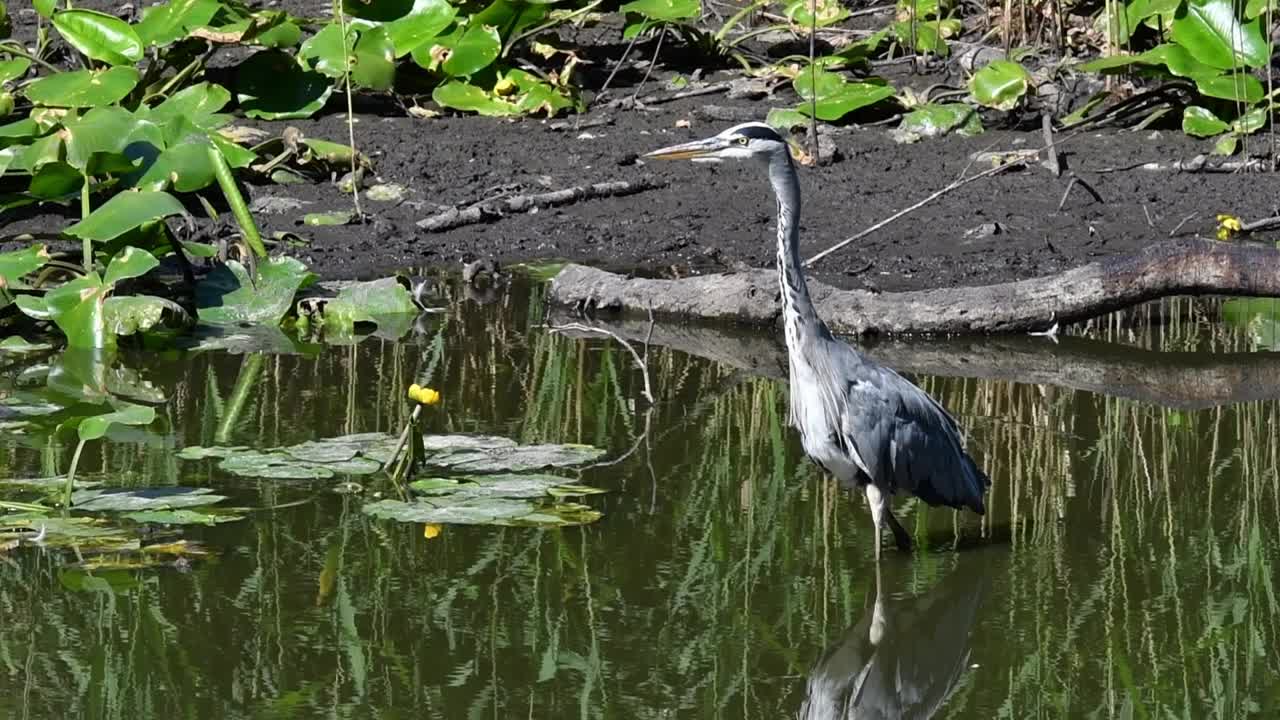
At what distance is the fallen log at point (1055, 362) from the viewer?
6.68 m

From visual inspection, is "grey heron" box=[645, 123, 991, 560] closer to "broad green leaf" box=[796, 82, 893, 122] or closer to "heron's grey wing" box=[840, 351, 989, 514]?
"heron's grey wing" box=[840, 351, 989, 514]

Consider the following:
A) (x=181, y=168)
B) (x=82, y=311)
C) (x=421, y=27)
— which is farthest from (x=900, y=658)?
(x=421, y=27)

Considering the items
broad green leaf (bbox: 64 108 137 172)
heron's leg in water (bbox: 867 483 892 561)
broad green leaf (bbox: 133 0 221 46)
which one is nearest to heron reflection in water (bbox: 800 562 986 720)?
heron's leg in water (bbox: 867 483 892 561)

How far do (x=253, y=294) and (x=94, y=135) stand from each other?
0.92 metres

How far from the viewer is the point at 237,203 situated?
25.3 ft

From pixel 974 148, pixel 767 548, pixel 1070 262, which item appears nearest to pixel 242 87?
pixel 974 148

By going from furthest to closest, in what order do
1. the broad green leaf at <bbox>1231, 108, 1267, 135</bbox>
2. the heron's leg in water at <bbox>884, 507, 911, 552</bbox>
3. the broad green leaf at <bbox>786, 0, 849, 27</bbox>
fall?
the broad green leaf at <bbox>786, 0, 849, 27</bbox>, the broad green leaf at <bbox>1231, 108, 1267, 135</bbox>, the heron's leg in water at <bbox>884, 507, 911, 552</bbox>

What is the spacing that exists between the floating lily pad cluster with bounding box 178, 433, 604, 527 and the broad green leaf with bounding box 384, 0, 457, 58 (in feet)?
17.5

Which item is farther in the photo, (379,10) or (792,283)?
(379,10)

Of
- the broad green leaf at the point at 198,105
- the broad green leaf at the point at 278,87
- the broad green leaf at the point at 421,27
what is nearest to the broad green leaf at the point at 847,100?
the broad green leaf at the point at 421,27

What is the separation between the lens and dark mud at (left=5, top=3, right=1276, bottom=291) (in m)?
8.80

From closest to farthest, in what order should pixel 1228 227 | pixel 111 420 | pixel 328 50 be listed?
pixel 111 420 < pixel 1228 227 < pixel 328 50

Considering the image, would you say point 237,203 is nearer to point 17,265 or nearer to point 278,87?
point 17,265

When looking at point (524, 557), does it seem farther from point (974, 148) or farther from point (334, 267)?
point (974, 148)
